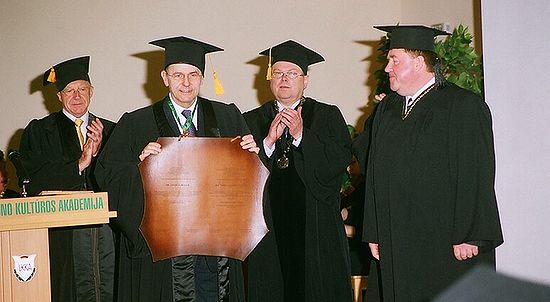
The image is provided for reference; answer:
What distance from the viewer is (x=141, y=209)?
3.96m

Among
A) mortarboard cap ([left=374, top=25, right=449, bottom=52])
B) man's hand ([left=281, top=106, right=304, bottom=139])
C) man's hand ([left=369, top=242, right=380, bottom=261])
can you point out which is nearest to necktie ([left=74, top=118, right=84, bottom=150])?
man's hand ([left=281, top=106, right=304, bottom=139])

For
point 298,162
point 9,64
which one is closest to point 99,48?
point 9,64

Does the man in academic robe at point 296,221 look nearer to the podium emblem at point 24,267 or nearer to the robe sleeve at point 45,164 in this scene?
the robe sleeve at point 45,164

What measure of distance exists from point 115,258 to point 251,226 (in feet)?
4.63

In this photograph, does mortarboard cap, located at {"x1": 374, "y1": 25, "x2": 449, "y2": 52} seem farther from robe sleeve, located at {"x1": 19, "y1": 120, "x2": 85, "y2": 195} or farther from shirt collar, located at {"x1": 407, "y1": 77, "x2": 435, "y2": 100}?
robe sleeve, located at {"x1": 19, "y1": 120, "x2": 85, "y2": 195}

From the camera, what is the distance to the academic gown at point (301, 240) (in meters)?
4.76

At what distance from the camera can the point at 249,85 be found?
702 centimetres

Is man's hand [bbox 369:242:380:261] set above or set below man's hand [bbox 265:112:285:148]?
below

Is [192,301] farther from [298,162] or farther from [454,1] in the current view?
[454,1]

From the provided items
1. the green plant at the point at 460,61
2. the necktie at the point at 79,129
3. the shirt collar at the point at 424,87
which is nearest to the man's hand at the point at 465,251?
the shirt collar at the point at 424,87

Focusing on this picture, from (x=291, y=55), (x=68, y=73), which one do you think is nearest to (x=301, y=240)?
(x=291, y=55)

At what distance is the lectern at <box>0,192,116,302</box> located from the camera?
3.55m

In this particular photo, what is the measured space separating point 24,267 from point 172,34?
3563mm

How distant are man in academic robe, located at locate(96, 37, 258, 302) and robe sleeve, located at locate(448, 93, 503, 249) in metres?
1.12
